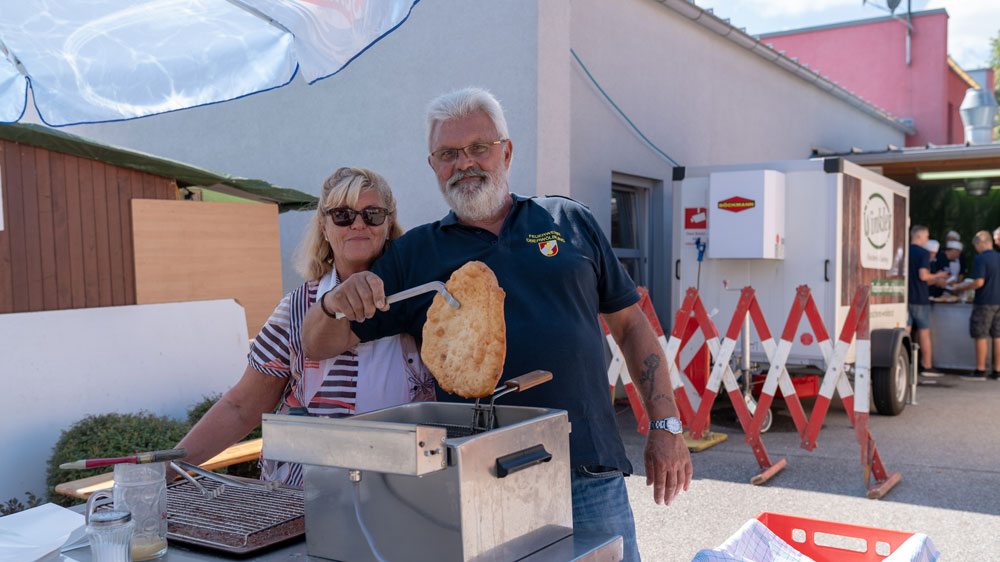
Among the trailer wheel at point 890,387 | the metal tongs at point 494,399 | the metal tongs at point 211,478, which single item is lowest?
the trailer wheel at point 890,387

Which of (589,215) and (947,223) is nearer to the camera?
(589,215)

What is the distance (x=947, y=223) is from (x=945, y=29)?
5.91 meters

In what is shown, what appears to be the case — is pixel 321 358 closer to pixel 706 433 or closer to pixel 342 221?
pixel 342 221

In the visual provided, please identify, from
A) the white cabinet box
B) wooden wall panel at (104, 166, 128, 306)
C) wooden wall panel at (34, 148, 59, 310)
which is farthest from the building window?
wooden wall panel at (34, 148, 59, 310)

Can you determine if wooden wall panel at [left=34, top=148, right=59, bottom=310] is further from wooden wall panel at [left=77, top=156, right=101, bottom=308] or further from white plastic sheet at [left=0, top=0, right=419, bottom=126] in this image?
white plastic sheet at [left=0, top=0, right=419, bottom=126]

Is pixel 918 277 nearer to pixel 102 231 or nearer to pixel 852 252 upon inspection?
pixel 852 252

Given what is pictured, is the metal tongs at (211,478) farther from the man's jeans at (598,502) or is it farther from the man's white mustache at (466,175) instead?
the man's white mustache at (466,175)

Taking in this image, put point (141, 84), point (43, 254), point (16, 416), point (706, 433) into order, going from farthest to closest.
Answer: point (706, 433) < point (43, 254) < point (16, 416) < point (141, 84)

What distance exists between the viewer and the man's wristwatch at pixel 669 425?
2.61 meters

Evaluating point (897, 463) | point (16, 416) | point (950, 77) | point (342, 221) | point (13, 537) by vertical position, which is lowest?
point (897, 463)

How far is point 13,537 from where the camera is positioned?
1894mm

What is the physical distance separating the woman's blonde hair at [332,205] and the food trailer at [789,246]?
579 centimetres

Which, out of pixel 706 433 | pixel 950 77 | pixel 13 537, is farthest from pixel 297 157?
pixel 950 77

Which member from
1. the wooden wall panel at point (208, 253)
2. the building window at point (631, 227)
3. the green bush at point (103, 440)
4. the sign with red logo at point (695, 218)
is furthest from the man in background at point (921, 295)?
the green bush at point (103, 440)
